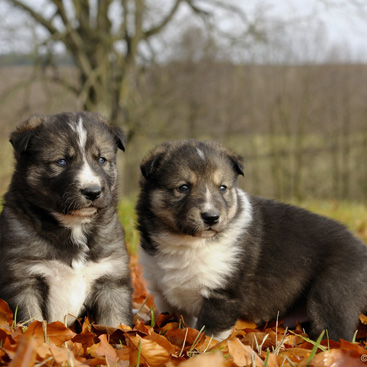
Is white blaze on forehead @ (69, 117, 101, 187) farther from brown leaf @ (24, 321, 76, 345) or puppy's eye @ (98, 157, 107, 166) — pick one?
brown leaf @ (24, 321, 76, 345)

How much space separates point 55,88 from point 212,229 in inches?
464

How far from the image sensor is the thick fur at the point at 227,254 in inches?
145

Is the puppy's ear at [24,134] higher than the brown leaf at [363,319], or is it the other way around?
the puppy's ear at [24,134]

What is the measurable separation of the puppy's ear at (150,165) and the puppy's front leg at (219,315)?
1077mm

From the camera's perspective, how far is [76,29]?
42.8 ft

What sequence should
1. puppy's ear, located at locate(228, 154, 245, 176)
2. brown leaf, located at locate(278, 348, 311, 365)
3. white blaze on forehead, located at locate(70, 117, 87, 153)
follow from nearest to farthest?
brown leaf, located at locate(278, 348, 311, 365) → white blaze on forehead, located at locate(70, 117, 87, 153) → puppy's ear, located at locate(228, 154, 245, 176)

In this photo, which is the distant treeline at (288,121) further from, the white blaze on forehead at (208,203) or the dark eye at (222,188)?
the white blaze on forehead at (208,203)

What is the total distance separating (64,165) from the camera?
3307 millimetres

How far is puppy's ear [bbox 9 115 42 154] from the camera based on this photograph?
10.7 ft

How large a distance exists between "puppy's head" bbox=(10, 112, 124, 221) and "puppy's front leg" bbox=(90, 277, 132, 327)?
50cm

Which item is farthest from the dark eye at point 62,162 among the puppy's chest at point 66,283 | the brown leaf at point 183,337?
the brown leaf at point 183,337

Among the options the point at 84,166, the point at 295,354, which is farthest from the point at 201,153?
the point at 295,354

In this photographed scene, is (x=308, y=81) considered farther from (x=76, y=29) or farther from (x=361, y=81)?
(x=76, y=29)

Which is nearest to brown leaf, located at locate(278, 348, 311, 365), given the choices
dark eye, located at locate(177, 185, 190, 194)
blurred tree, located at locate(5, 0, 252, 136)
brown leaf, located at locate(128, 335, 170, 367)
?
brown leaf, located at locate(128, 335, 170, 367)
